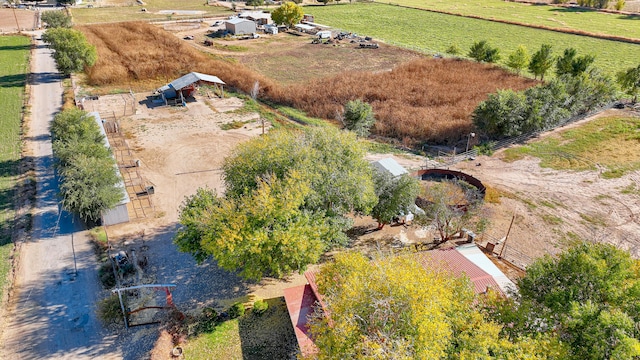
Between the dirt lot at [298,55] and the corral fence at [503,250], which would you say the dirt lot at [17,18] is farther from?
the corral fence at [503,250]

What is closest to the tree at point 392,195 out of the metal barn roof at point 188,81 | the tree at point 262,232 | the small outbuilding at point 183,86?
the tree at point 262,232

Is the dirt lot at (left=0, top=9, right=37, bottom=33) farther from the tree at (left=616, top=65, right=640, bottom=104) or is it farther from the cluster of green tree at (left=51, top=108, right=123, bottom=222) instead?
the tree at (left=616, top=65, right=640, bottom=104)

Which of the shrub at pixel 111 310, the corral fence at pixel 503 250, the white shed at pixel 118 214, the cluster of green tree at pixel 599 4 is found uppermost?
the cluster of green tree at pixel 599 4

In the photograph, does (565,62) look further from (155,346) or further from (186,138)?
(155,346)

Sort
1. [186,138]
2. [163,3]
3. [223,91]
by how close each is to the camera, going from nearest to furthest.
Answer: [186,138]
[223,91]
[163,3]

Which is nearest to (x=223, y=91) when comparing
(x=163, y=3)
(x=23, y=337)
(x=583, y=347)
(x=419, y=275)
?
(x=23, y=337)

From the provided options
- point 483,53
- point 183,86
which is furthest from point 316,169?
point 483,53
